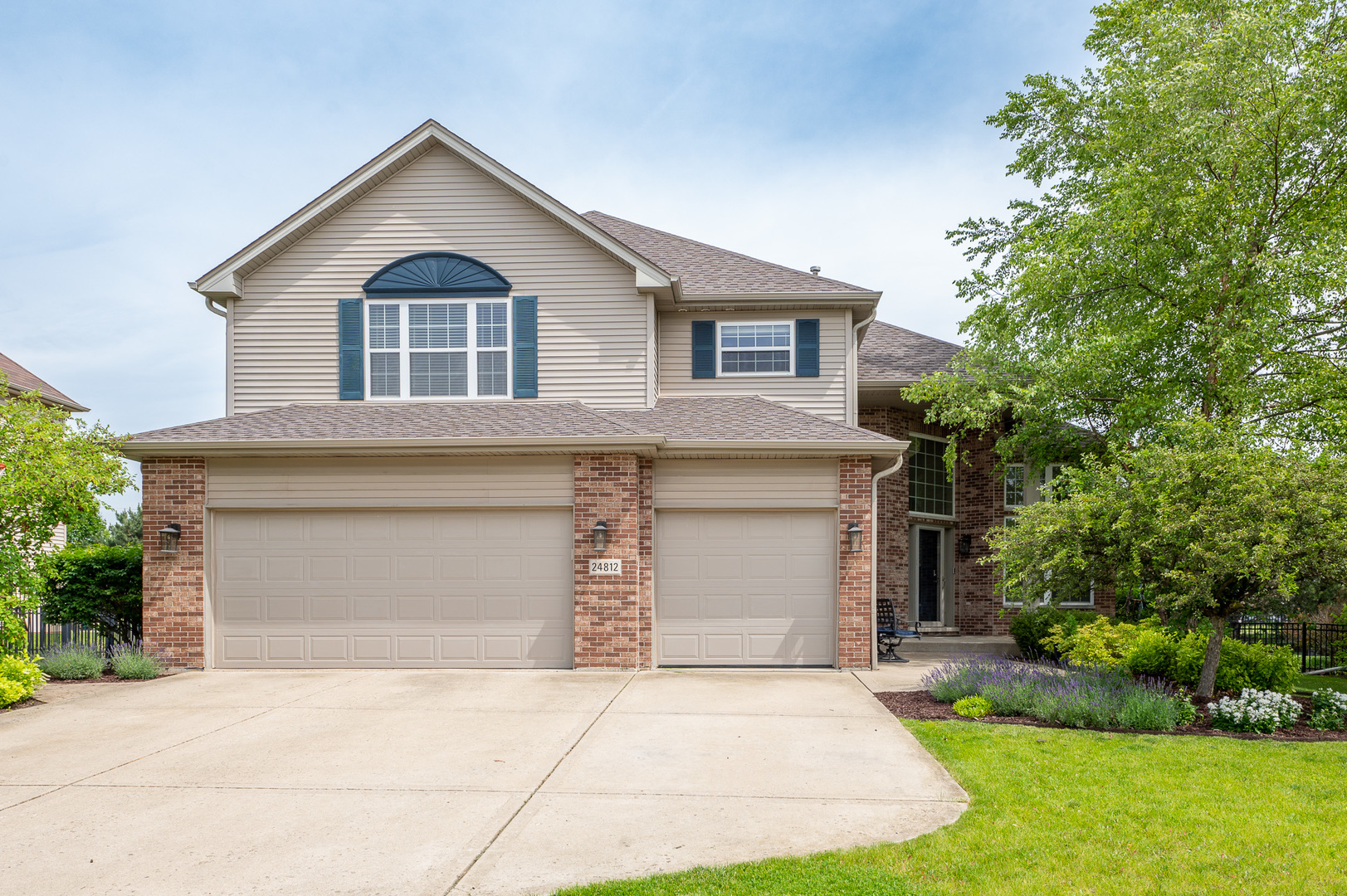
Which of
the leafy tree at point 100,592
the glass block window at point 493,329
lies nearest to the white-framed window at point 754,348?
the glass block window at point 493,329

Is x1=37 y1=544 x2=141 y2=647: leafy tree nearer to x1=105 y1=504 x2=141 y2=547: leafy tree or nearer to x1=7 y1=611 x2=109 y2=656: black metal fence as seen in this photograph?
x1=7 y1=611 x2=109 y2=656: black metal fence

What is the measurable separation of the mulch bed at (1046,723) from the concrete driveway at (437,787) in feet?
1.07

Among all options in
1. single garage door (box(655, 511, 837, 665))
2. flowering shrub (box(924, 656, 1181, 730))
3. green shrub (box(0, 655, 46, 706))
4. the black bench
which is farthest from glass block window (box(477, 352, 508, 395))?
flowering shrub (box(924, 656, 1181, 730))

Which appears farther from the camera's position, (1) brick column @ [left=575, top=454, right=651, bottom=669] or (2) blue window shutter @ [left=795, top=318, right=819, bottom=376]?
(2) blue window shutter @ [left=795, top=318, right=819, bottom=376]

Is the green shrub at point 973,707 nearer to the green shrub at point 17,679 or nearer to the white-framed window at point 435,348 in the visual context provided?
the white-framed window at point 435,348

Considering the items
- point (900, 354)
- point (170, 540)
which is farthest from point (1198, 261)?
point (170, 540)

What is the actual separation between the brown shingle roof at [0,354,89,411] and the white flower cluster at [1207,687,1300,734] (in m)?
23.2

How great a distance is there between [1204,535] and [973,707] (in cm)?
302

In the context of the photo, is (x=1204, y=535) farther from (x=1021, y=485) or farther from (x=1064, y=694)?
(x=1021, y=485)

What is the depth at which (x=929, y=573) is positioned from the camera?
56.8 ft

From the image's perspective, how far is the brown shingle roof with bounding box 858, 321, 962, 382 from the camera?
16.2 metres

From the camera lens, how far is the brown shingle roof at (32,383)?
19.8 m

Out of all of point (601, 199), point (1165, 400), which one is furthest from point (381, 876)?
→ point (601, 199)

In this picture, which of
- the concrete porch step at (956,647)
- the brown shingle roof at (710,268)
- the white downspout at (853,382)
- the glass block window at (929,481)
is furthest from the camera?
the glass block window at (929,481)
